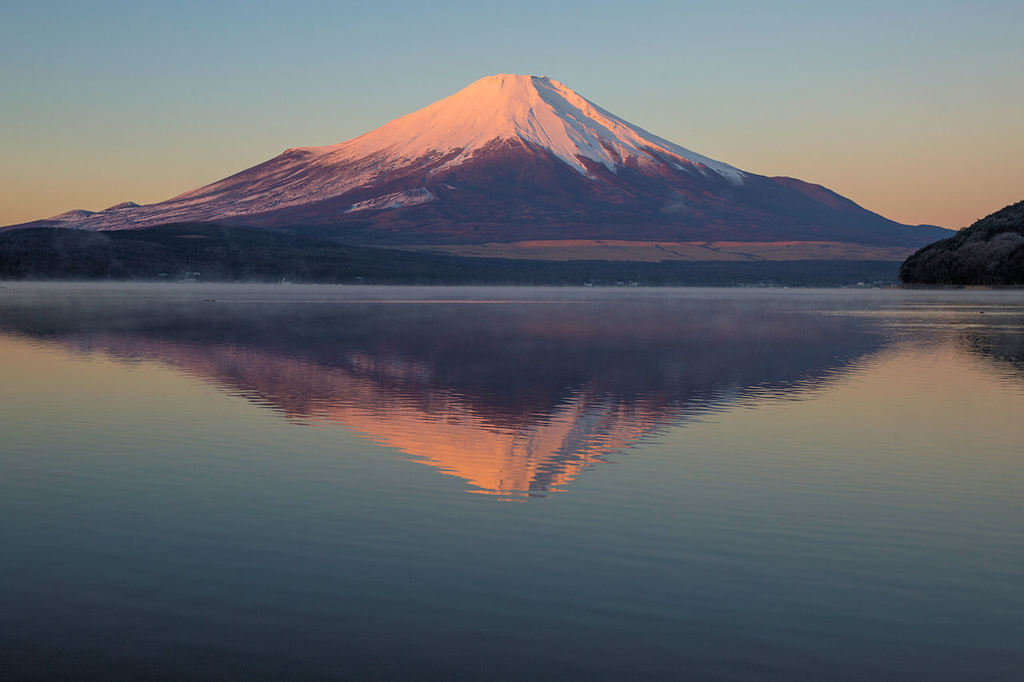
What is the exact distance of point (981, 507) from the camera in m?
16.5

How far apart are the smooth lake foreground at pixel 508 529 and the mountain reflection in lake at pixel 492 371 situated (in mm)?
204

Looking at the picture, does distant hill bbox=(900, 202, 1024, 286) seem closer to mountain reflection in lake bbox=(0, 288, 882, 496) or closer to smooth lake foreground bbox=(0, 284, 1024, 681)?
mountain reflection in lake bbox=(0, 288, 882, 496)

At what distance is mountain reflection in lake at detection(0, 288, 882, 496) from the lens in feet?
73.0

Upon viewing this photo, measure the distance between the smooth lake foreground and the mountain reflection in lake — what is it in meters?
0.20

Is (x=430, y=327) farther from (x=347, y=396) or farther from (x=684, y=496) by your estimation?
(x=684, y=496)

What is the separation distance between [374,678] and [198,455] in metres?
11.9

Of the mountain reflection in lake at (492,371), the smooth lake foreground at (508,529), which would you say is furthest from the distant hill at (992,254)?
the smooth lake foreground at (508,529)

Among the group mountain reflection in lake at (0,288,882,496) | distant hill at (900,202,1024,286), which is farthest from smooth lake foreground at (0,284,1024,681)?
distant hill at (900,202,1024,286)

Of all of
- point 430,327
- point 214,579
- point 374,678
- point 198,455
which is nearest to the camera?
point 374,678

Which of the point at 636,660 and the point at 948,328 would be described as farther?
the point at 948,328

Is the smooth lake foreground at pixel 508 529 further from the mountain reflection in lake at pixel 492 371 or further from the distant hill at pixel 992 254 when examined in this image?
the distant hill at pixel 992 254

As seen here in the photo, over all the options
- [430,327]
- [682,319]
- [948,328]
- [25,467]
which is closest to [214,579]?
[25,467]

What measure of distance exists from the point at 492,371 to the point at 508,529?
2313cm

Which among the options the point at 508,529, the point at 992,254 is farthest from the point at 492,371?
the point at 992,254
